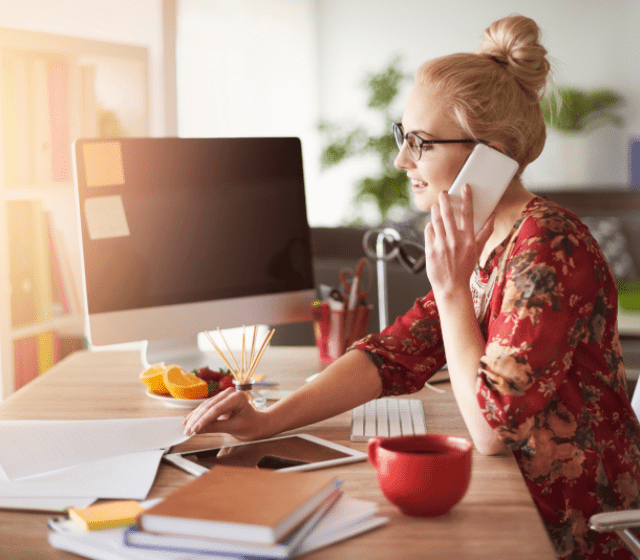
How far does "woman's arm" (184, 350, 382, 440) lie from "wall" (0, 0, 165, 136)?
1590mm

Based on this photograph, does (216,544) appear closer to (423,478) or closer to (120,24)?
(423,478)

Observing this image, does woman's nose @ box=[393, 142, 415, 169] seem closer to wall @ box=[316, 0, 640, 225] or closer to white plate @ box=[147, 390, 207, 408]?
white plate @ box=[147, 390, 207, 408]

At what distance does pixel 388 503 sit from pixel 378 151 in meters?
4.82

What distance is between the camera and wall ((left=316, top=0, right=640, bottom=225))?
20.6 feet

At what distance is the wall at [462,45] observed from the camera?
6.27 metres

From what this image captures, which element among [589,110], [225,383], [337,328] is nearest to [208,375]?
[225,383]

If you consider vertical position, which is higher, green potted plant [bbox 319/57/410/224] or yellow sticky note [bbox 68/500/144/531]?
green potted plant [bbox 319/57/410/224]

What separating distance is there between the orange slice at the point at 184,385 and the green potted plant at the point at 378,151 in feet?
14.1

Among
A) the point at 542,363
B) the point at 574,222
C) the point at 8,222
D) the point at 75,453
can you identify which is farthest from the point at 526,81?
the point at 8,222

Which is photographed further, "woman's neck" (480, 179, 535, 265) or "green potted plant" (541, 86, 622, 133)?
"green potted plant" (541, 86, 622, 133)

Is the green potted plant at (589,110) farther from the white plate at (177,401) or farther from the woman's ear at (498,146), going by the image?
the white plate at (177,401)

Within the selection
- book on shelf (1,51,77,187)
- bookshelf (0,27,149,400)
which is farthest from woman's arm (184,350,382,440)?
book on shelf (1,51,77,187)

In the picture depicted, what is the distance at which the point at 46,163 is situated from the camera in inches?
89.7

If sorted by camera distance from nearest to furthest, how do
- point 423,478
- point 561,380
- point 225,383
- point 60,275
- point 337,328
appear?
1. point 423,478
2. point 561,380
3. point 225,383
4. point 337,328
5. point 60,275
